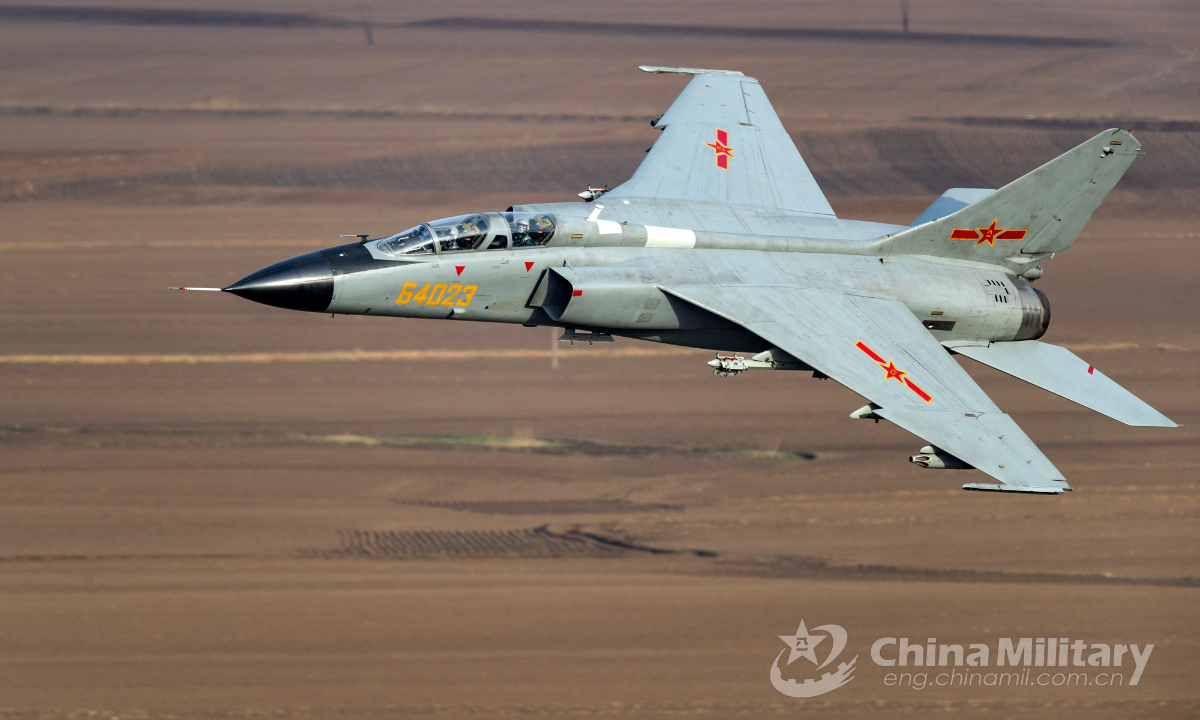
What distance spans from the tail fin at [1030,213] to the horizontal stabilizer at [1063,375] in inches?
75.1

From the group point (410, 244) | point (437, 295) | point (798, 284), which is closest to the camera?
point (410, 244)

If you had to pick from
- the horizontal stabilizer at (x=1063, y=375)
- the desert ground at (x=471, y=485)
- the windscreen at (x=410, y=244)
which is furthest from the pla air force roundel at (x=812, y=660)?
the windscreen at (x=410, y=244)

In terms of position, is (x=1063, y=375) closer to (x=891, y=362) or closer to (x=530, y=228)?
(x=891, y=362)

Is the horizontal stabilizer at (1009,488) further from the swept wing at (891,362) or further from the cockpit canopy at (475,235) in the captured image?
the cockpit canopy at (475,235)

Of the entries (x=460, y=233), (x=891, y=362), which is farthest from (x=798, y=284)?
(x=460, y=233)

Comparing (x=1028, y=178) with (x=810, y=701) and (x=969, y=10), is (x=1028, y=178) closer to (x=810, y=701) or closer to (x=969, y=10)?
(x=810, y=701)

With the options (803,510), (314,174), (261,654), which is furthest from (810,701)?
(314,174)

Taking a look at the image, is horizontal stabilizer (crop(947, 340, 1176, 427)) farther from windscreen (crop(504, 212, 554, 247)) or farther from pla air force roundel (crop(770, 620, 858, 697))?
pla air force roundel (crop(770, 620, 858, 697))

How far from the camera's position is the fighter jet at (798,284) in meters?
22.1

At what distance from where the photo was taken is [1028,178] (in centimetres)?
2498

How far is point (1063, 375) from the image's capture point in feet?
81.0

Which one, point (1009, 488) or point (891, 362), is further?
point (891, 362)

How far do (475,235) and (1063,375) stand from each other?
40.1 feet

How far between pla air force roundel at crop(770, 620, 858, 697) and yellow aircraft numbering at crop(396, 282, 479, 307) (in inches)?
648
